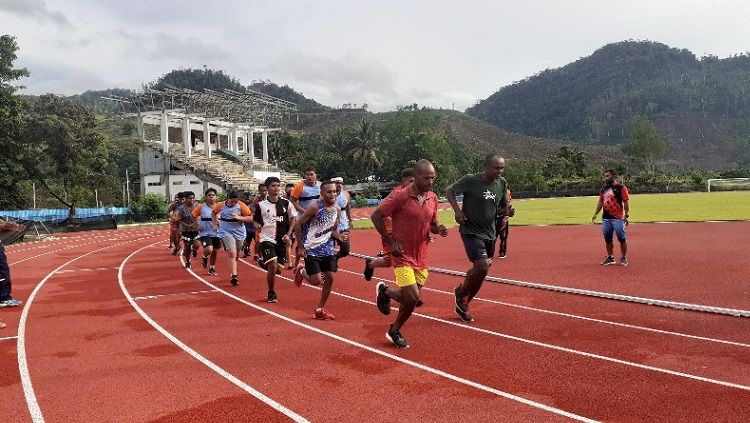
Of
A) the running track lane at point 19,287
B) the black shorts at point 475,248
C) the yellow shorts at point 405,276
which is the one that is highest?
the black shorts at point 475,248

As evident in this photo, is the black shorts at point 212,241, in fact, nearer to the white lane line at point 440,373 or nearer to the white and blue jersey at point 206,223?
the white and blue jersey at point 206,223

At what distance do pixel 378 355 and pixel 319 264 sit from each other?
2105mm

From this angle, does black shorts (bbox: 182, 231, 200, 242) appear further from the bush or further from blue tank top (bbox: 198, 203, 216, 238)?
the bush

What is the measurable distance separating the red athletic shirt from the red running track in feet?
3.05

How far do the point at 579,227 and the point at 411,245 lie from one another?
16.8 meters

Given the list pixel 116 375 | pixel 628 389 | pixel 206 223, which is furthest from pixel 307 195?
pixel 628 389

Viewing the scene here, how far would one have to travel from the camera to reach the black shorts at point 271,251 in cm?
888

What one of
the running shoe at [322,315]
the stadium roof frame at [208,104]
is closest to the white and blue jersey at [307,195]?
the running shoe at [322,315]

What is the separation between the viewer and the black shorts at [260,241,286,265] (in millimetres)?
8875

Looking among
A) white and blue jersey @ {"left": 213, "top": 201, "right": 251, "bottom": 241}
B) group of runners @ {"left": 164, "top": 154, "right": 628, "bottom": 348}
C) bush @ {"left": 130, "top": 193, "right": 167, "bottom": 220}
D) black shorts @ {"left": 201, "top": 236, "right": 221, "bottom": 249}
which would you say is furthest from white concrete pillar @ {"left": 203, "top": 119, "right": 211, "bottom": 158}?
white and blue jersey @ {"left": 213, "top": 201, "right": 251, "bottom": 241}

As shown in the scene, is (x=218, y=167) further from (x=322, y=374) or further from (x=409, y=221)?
(x=322, y=374)

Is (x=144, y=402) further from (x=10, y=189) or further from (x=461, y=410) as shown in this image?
(x=10, y=189)

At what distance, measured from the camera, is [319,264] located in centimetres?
732

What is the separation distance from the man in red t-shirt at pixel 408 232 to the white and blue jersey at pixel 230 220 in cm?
560
